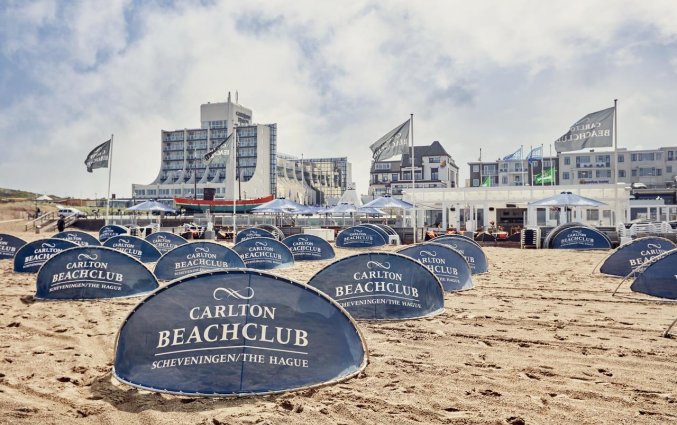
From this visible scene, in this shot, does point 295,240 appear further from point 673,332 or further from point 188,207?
point 188,207

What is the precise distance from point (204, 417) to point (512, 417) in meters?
1.97

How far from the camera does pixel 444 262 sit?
9258 millimetres

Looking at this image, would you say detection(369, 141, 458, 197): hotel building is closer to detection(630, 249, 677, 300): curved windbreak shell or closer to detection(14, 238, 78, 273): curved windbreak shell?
detection(14, 238, 78, 273): curved windbreak shell

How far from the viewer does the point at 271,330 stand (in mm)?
4230

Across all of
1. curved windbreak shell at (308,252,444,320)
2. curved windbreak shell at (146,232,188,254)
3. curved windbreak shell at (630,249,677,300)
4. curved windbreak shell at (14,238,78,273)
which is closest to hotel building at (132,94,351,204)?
curved windbreak shell at (146,232,188,254)

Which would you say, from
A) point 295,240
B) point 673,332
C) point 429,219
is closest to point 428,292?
point 673,332

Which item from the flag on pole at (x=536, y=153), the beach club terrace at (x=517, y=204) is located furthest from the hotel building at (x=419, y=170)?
the beach club terrace at (x=517, y=204)

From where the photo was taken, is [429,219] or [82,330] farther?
[429,219]

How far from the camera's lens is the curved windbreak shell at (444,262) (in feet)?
30.0

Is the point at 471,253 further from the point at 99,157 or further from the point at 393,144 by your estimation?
the point at 99,157

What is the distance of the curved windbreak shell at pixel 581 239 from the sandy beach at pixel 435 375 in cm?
1320

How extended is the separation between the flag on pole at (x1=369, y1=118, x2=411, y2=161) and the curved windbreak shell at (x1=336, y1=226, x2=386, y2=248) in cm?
299

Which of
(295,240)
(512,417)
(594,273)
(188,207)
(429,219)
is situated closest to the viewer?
(512,417)

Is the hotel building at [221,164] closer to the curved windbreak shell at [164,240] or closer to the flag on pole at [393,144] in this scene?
the flag on pole at [393,144]
